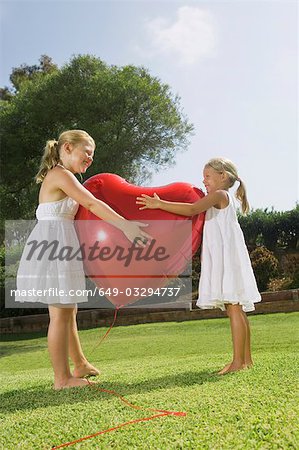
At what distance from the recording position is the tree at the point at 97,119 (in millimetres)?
14859

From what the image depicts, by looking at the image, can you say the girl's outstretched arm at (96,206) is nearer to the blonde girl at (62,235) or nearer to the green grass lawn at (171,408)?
the blonde girl at (62,235)

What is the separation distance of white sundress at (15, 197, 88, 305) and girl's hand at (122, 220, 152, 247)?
0.39 meters

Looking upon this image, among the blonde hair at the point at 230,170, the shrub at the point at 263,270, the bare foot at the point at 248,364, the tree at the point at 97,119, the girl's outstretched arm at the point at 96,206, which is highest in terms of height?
the tree at the point at 97,119

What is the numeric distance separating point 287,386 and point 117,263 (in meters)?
1.37

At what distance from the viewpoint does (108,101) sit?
14.8m

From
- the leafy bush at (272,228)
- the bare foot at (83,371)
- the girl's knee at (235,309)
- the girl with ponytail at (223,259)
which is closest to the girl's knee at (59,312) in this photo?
the bare foot at (83,371)

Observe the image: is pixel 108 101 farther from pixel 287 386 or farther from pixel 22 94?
pixel 287 386

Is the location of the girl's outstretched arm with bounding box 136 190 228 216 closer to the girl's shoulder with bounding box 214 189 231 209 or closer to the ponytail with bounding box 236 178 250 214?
the girl's shoulder with bounding box 214 189 231 209

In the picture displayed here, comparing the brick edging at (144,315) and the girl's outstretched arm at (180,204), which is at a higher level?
the girl's outstretched arm at (180,204)

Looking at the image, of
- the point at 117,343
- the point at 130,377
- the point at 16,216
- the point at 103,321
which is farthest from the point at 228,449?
the point at 16,216

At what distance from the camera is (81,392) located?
3.56m

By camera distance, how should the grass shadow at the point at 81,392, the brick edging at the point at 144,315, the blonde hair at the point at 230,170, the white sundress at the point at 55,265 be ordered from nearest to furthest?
the grass shadow at the point at 81,392 < the white sundress at the point at 55,265 < the blonde hair at the point at 230,170 < the brick edging at the point at 144,315

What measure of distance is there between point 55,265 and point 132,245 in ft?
1.82

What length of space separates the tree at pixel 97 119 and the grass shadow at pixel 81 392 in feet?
35.0
